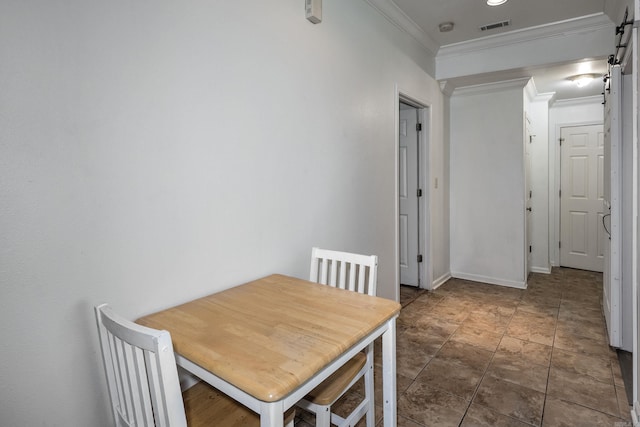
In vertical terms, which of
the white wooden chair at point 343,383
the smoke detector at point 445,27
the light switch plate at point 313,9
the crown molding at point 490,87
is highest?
the smoke detector at point 445,27

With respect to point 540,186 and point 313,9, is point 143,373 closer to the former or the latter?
point 313,9

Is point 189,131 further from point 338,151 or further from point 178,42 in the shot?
point 338,151

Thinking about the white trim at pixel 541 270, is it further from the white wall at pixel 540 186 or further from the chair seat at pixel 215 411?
the chair seat at pixel 215 411

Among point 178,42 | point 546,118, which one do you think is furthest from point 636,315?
point 546,118

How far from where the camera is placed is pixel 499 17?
2982 mm

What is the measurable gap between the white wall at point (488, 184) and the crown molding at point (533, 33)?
61 centimetres

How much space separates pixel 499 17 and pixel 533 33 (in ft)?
1.68

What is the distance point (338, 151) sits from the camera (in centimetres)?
238

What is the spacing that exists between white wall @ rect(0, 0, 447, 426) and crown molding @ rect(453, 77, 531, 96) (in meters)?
2.45

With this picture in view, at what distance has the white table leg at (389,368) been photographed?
132 centimetres

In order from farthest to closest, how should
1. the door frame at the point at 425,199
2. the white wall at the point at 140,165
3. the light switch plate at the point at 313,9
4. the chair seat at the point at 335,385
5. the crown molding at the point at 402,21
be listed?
the door frame at the point at 425,199
the crown molding at the point at 402,21
the light switch plate at the point at 313,9
the chair seat at the point at 335,385
the white wall at the point at 140,165

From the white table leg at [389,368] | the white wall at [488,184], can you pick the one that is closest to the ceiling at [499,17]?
the white wall at [488,184]

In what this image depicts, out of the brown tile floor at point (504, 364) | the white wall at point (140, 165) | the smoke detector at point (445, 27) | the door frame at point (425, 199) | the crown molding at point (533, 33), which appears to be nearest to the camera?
the white wall at point (140, 165)

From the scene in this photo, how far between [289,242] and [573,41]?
3235 mm
